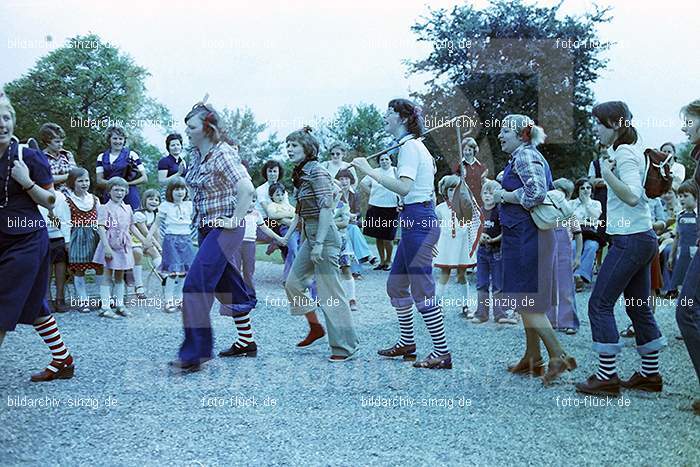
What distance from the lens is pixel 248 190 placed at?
524 cm

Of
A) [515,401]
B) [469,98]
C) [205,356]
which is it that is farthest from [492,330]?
[469,98]

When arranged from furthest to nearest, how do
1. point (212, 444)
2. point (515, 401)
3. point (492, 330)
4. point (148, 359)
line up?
point (492, 330)
point (148, 359)
point (515, 401)
point (212, 444)

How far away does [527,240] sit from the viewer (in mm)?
4965

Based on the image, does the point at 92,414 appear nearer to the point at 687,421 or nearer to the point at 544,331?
the point at 544,331

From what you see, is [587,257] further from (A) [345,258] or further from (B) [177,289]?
(B) [177,289]

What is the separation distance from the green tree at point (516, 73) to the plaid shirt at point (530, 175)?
58.4 feet

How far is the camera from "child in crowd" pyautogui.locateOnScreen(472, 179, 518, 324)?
25.1 feet

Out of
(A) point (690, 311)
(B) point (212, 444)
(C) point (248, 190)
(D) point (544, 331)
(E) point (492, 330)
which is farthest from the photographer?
(E) point (492, 330)

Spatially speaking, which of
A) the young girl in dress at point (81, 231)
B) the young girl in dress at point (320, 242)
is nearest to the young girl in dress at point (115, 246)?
the young girl in dress at point (81, 231)

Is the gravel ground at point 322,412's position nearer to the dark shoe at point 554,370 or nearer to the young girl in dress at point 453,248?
the dark shoe at point 554,370

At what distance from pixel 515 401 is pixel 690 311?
46.4 inches

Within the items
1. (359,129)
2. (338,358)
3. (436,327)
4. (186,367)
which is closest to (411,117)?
(436,327)

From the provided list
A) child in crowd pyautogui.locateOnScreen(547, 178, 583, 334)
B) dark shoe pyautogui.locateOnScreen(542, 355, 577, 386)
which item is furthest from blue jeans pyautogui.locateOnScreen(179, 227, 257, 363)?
child in crowd pyautogui.locateOnScreen(547, 178, 583, 334)

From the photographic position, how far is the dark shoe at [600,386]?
4.63 m
